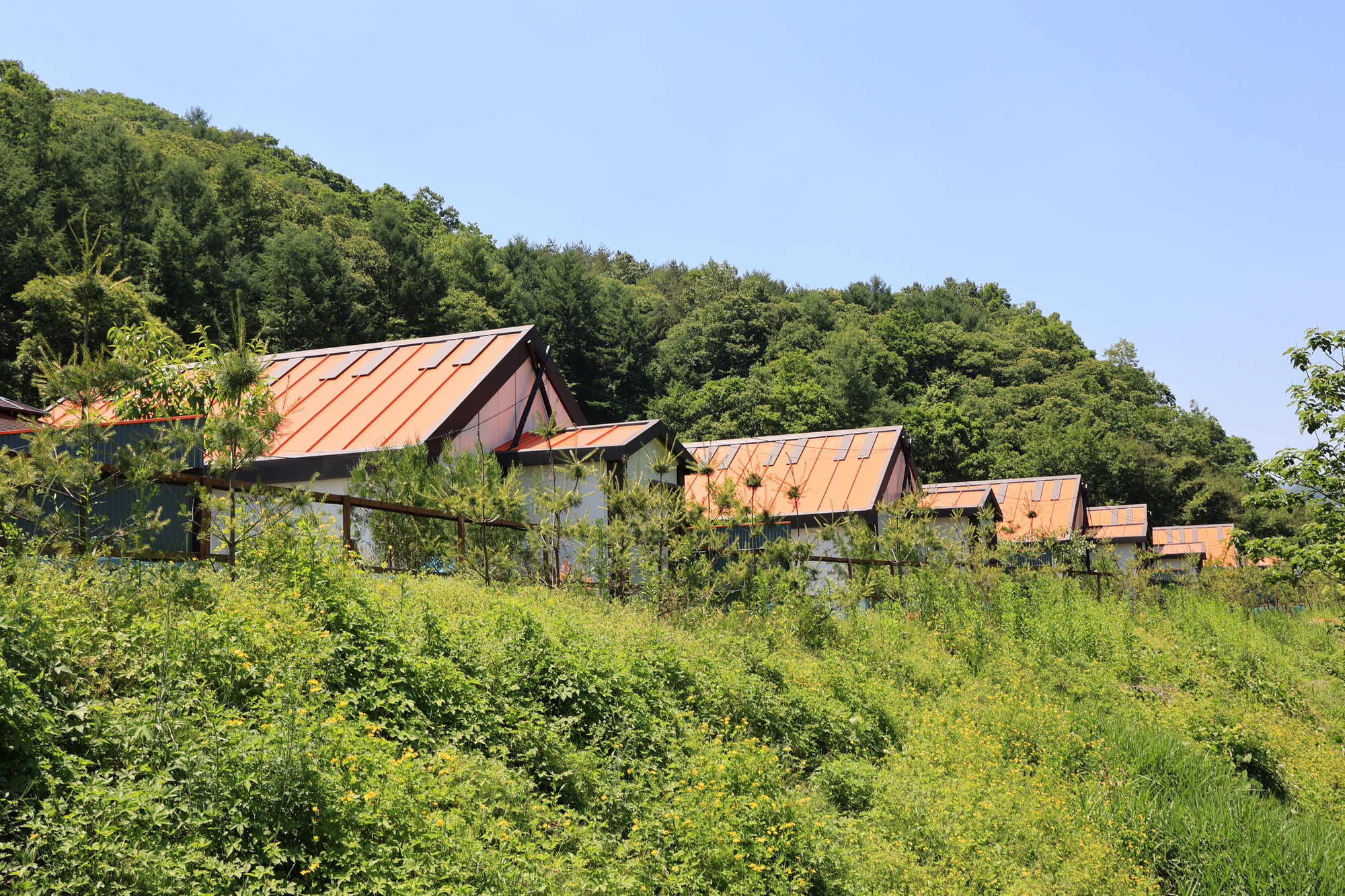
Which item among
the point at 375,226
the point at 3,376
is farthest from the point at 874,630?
the point at 375,226

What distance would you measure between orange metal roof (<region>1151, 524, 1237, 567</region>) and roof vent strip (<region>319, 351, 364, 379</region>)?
42019 mm

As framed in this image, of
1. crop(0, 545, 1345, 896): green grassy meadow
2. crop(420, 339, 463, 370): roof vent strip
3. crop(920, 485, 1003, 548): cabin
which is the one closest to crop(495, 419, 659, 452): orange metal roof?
crop(420, 339, 463, 370): roof vent strip

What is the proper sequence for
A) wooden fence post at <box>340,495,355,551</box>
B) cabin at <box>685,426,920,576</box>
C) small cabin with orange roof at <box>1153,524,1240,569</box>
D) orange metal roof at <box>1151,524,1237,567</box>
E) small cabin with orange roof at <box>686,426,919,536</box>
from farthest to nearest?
orange metal roof at <box>1151,524,1237,567</box>, small cabin with orange roof at <box>1153,524,1240,569</box>, small cabin with orange roof at <box>686,426,919,536</box>, cabin at <box>685,426,920,576</box>, wooden fence post at <box>340,495,355,551</box>

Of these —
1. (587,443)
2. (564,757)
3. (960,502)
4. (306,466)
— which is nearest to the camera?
(564,757)

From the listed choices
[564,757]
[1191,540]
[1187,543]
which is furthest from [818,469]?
[1191,540]

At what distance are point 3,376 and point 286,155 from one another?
3430 cm

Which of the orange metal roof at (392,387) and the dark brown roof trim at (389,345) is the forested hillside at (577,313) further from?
the orange metal roof at (392,387)

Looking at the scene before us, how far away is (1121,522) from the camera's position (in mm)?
42781

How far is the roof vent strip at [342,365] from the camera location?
65.5 ft

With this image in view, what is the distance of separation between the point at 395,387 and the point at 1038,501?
1156 inches

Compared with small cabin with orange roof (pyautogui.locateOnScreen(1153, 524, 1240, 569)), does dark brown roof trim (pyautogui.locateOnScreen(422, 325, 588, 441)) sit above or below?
above

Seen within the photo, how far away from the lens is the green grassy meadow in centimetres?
481

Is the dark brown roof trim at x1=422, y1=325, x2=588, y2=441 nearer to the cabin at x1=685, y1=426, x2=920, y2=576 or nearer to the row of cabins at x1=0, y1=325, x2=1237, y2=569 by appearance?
the row of cabins at x1=0, y1=325, x2=1237, y2=569

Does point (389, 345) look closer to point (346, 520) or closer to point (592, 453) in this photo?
point (592, 453)
